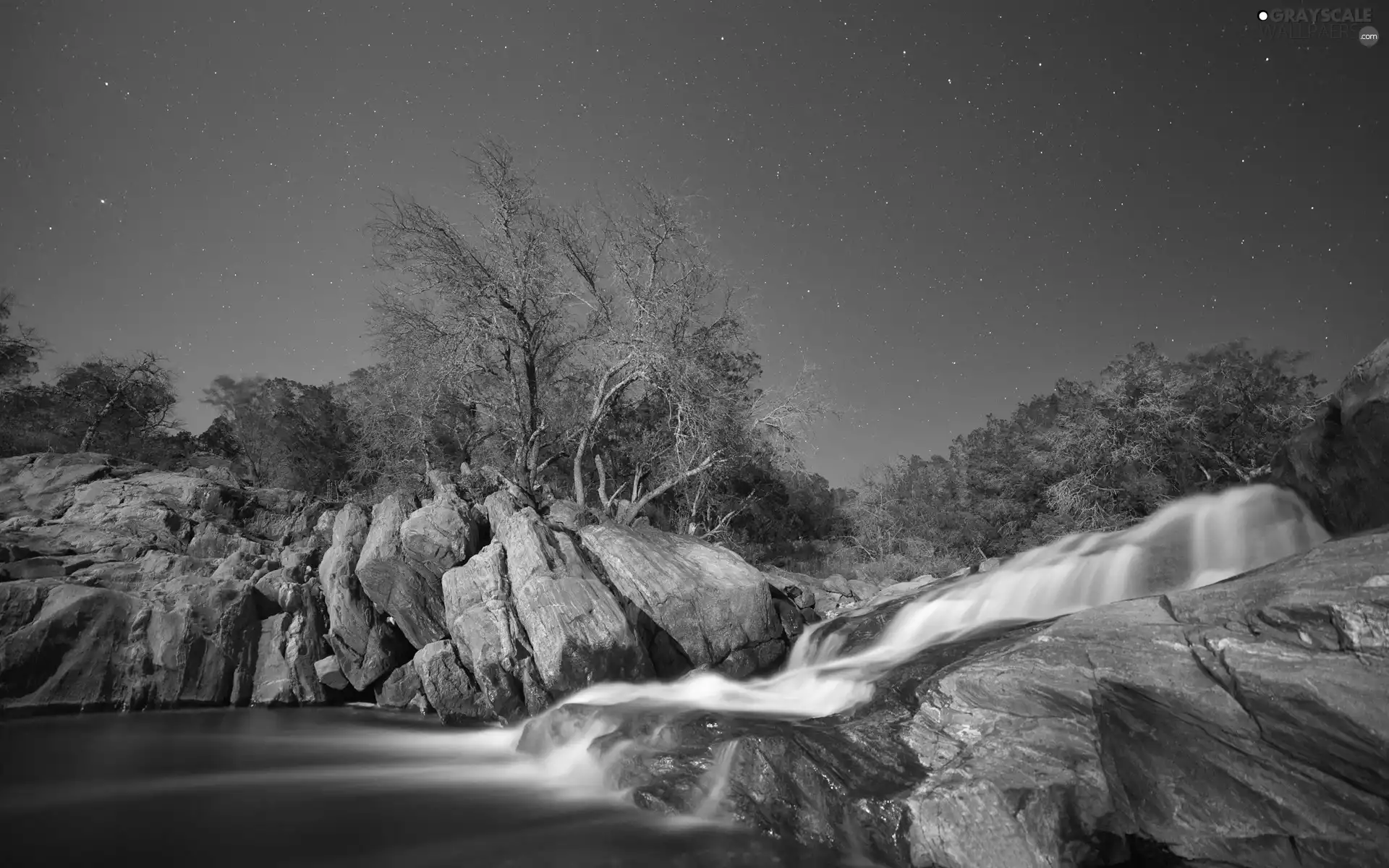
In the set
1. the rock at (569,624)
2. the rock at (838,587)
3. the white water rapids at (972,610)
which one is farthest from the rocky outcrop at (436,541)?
the rock at (838,587)

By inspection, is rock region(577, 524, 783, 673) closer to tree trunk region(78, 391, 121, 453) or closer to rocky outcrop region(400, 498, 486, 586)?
rocky outcrop region(400, 498, 486, 586)

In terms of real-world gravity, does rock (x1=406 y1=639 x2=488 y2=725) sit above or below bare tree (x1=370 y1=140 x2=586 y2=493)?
below

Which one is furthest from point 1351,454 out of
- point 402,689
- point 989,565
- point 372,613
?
point 372,613

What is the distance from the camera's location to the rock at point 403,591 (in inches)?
461

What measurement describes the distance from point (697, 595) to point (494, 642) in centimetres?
360

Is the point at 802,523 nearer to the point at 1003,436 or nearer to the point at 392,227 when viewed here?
the point at 1003,436

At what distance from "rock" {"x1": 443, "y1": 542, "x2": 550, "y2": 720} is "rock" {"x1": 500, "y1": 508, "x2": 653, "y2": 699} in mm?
185

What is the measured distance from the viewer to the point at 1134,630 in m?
5.12

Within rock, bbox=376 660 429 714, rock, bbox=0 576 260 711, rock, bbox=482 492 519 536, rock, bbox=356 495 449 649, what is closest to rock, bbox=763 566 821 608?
rock, bbox=482 492 519 536

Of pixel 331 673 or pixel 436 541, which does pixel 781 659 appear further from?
pixel 331 673

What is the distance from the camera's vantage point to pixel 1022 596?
979 centimetres

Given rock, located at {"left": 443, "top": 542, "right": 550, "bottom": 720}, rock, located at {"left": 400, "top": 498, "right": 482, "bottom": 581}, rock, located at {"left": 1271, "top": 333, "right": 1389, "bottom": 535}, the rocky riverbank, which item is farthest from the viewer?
rock, located at {"left": 400, "top": 498, "right": 482, "bottom": 581}

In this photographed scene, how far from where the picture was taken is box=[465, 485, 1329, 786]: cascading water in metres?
7.96

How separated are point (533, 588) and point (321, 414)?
27.5 m
